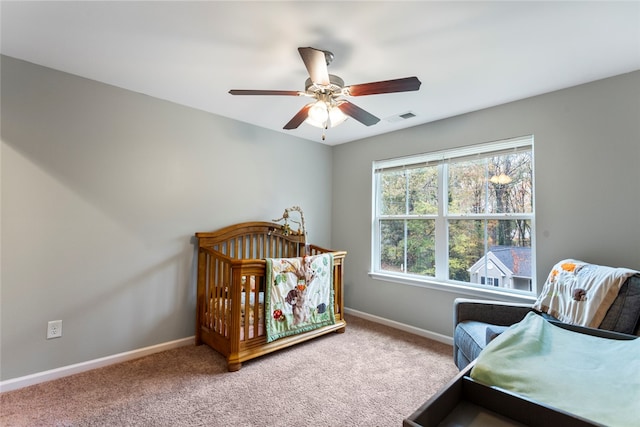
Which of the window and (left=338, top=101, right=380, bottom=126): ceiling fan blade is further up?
(left=338, top=101, right=380, bottom=126): ceiling fan blade

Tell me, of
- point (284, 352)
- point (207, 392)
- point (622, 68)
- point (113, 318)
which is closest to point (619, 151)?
point (622, 68)

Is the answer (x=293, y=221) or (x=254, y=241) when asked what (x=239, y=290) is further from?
(x=293, y=221)

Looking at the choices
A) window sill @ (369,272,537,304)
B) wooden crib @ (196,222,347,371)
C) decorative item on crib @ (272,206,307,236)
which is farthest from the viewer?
decorative item on crib @ (272,206,307,236)

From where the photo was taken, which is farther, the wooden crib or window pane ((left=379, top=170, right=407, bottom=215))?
window pane ((left=379, top=170, right=407, bottom=215))

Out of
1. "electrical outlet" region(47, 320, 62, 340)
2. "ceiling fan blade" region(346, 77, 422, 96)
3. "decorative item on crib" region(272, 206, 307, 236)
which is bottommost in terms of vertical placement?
"electrical outlet" region(47, 320, 62, 340)

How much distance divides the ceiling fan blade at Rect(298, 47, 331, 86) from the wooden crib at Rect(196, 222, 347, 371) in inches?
57.7

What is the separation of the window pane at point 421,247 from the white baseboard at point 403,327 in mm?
592

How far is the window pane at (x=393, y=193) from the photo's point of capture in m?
3.48

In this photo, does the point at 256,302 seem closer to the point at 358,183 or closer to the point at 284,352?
the point at 284,352

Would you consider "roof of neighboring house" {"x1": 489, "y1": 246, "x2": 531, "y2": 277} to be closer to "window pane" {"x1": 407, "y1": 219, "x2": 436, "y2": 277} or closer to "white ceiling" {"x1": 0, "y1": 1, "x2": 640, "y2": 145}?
"window pane" {"x1": 407, "y1": 219, "x2": 436, "y2": 277}

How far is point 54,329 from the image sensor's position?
6.97 feet

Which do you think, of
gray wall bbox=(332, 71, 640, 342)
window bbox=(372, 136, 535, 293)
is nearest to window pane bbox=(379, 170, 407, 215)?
window bbox=(372, 136, 535, 293)

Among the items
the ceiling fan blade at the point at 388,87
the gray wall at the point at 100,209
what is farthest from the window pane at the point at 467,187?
the gray wall at the point at 100,209

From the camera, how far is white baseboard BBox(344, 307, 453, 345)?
2900 mm
